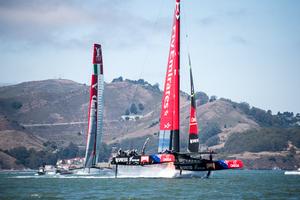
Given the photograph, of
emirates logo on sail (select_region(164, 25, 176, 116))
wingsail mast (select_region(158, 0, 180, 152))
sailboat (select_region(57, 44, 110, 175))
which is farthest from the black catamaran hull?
sailboat (select_region(57, 44, 110, 175))

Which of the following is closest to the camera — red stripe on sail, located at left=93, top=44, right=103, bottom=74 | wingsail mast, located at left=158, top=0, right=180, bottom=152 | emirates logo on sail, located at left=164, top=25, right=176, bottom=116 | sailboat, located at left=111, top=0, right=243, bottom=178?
sailboat, located at left=111, top=0, right=243, bottom=178

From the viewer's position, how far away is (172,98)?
8656 cm

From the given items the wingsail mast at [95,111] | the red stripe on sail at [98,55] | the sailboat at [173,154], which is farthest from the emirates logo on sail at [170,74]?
the red stripe on sail at [98,55]

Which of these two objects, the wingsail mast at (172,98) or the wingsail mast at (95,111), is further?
the wingsail mast at (95,111)

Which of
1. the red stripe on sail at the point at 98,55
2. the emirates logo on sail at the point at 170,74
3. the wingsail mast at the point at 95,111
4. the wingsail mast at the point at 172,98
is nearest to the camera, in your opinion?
the wingsail mast at the point at 172,98

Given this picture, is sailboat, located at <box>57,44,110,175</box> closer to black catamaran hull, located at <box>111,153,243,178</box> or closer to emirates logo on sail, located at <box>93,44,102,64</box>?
emirates logo on sail, located at <box>93,44,102,64</box>

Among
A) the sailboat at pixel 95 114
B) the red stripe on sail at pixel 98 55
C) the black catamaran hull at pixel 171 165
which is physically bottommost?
the black catamaran hull at pixel 171 165

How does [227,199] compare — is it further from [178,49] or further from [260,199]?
[178,49]

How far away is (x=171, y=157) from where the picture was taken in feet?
270

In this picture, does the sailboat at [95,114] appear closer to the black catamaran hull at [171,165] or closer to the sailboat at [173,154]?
the sailboat at [173,154]

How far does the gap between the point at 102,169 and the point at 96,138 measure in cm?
413

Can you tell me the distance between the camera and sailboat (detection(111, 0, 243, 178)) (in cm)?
8388

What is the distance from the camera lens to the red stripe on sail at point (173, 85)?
3383 inches

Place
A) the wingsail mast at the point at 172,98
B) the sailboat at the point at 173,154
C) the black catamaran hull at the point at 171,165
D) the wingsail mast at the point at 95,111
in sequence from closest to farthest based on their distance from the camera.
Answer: the black catamaran hull at the point at 171,165
the sailboat at the point at 173,154
the wingsail mast at the point at 172,98
the wingsail mast at the point at 95,111
